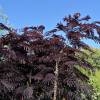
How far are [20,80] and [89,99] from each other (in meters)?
1.50

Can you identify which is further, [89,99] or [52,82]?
[89,99]

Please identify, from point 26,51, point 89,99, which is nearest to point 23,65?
point 26,51

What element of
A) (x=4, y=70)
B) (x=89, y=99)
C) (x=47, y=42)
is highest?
(x=47, y=42)

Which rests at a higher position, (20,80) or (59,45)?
(59,45)

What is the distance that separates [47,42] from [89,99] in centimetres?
153

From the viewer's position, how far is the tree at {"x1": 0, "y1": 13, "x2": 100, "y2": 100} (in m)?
8.24

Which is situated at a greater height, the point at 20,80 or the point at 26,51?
the point at 26,51

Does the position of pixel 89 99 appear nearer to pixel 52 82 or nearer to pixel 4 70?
pixel 52 82

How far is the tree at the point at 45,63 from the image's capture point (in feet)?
27.0

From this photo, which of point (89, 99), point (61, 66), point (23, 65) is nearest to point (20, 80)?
point (23, 65)

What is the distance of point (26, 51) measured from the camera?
857 cm

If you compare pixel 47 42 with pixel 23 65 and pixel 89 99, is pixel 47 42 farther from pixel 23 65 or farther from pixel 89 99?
pixel 89 99

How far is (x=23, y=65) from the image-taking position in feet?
28.3

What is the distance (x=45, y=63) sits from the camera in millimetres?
8414
